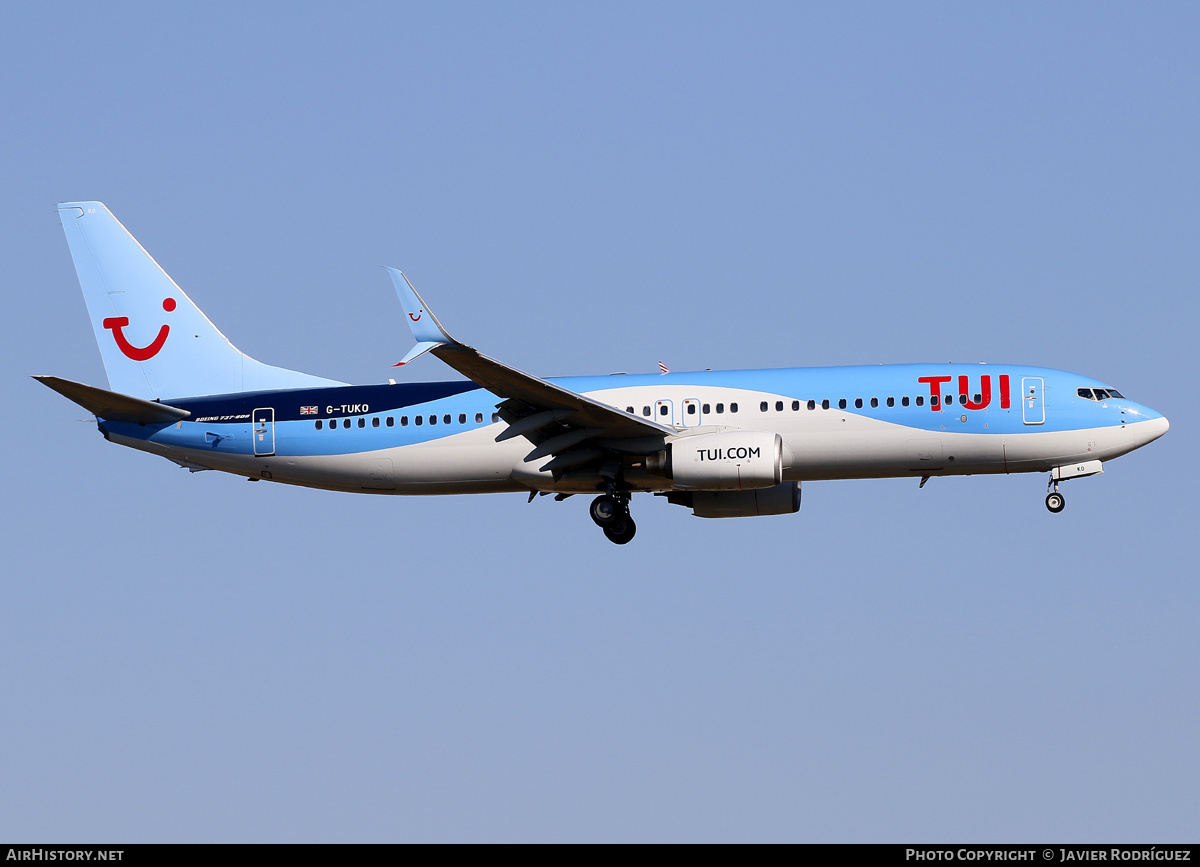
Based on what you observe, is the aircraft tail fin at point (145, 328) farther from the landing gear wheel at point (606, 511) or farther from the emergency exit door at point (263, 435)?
the landing gear wheel at point (606, 511)

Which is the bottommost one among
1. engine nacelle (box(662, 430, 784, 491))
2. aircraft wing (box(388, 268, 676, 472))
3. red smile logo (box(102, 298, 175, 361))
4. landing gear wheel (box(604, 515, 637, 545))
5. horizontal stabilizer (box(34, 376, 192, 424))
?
landing gear wheel (box(604, 515, 637, 545))

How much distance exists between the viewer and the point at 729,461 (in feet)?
123

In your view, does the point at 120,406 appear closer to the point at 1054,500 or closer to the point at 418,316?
the point at 418,316

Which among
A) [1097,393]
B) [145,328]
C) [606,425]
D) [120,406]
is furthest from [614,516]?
[145,328]

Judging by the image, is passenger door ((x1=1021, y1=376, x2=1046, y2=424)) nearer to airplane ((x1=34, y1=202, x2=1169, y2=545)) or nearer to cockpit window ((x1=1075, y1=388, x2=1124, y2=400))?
airplane ((x1=34, y1=202, x2=1169, y2=545))

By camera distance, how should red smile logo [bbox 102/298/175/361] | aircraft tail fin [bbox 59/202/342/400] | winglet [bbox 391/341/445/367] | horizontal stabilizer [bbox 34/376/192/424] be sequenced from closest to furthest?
winglet [bbox 391/341/445/367] < horizontal stabilizer [bbox 34/376/192/424] < aircraft tail fin [bbox 59/202/342/400] < red smile logo [bbox 102/298/175/361]

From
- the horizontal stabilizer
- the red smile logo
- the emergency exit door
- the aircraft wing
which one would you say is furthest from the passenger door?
the red smile logo

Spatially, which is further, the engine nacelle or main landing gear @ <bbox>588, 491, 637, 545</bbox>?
main landing gear @ <bbox>588, 491, 637, 545</bbox>

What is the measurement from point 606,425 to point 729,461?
3230 mm

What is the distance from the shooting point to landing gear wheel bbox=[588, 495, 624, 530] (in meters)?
40.0

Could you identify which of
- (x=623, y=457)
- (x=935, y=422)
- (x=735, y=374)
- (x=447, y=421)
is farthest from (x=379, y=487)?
(x=935, y=422)

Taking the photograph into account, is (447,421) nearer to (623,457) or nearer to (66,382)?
(623,457)

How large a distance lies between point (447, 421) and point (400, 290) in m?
6.89

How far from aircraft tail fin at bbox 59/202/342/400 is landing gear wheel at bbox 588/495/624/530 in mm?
8253
